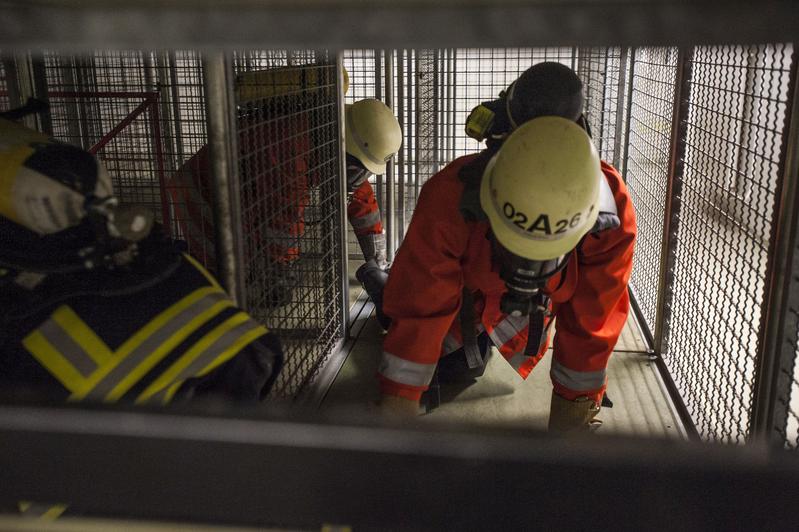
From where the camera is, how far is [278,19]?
76 centimetres

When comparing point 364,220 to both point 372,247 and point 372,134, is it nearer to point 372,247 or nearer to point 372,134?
point 372,247

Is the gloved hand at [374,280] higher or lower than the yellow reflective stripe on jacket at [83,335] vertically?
lower

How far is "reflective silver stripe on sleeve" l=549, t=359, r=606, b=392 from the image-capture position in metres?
2.58

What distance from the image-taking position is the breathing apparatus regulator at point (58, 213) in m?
1.24

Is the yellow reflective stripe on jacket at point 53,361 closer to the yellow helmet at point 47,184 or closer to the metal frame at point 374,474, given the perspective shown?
the yellow helmet at point 47,184

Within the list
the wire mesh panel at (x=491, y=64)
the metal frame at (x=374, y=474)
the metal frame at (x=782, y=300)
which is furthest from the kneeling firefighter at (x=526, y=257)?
the metal frame at (x=374, y=474)

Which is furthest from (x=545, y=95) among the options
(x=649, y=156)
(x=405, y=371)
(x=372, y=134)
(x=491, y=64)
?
(x=491, y=64)

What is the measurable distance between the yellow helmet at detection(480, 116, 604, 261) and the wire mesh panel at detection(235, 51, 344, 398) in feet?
2.91

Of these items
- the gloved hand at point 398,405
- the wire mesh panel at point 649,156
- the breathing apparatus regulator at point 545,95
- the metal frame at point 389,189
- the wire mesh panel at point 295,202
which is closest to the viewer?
the breathing apparatus regulator at point 545,95

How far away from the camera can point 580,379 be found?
102 inches

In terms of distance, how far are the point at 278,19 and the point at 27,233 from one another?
0.91m

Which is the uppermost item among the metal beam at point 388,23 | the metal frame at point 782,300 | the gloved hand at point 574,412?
the metal beam at point 388,23

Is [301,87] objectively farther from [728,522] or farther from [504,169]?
[728,522]

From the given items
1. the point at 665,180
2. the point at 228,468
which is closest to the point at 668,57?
the point at 665,180
